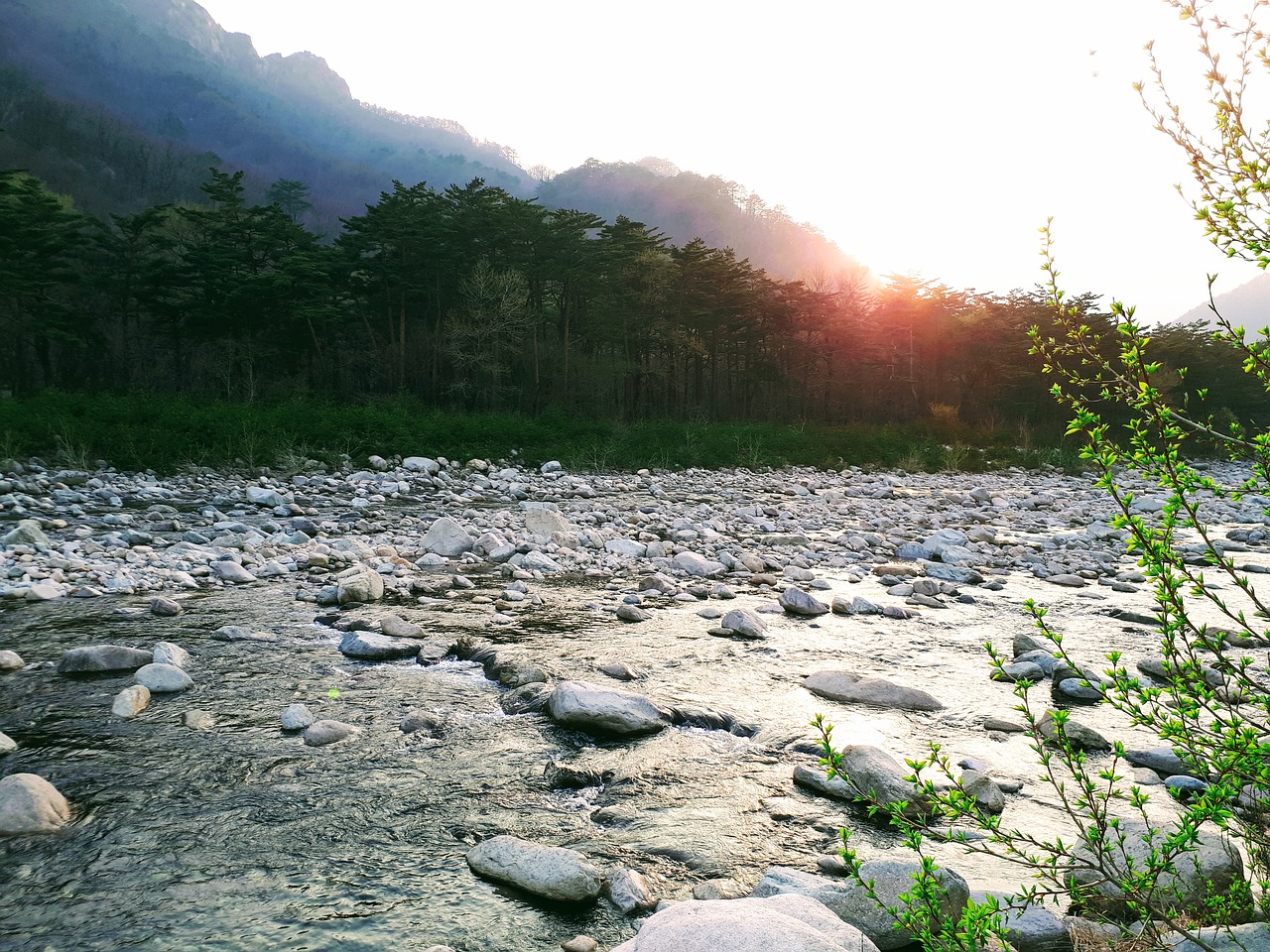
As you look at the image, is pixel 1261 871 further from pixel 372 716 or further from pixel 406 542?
pixel 406 542

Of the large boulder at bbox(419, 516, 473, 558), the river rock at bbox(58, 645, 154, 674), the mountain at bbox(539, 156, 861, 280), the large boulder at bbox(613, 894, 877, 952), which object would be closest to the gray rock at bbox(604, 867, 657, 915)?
the large boulder at bbox(613, 894, 877, 952)

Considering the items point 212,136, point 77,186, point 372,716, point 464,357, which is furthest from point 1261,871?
A: point 212,136

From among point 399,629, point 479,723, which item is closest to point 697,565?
point 399,629

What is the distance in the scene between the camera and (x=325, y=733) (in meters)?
3.59

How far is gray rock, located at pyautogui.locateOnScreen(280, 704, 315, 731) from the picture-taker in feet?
12.1

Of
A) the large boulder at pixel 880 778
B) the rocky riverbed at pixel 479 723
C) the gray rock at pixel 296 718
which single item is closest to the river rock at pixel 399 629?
the rocky riverbed at pixel 479 723

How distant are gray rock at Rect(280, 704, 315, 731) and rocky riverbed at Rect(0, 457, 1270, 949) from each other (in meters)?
0.02

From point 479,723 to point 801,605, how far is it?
3.45m

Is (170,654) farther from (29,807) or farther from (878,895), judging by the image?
(878,895)

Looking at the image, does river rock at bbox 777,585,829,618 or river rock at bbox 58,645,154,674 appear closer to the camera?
river rock at bbox 58,645,154,674

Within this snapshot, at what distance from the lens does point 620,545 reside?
30.4ft

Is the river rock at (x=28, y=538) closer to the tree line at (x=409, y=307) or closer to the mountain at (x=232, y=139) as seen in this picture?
the tree line at (x=409, y=307)

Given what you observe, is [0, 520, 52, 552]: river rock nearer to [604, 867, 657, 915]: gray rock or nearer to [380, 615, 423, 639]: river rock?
[380, 615, 423, 639]: river rock

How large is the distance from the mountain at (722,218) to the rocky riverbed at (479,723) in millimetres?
112501
